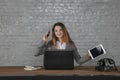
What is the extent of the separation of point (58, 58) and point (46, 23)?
1561 mm

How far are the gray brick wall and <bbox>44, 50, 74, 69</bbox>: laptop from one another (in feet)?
4.86

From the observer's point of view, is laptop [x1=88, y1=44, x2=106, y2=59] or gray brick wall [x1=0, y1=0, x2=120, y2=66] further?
gray brick wall [x1=0, y1=0, x2=120, y2=66]

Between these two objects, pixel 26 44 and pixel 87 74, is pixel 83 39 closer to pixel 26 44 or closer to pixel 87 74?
pixel 26 44

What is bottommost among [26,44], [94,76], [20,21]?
[94,76]

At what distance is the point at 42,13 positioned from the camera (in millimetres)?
4840

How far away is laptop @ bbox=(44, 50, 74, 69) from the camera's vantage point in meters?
3.40

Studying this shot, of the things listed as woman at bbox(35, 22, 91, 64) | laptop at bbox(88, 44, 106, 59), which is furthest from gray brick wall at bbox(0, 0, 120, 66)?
laptop at bbox(88, 44, 106, 59)

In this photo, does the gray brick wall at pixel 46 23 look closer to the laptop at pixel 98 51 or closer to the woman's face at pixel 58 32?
the woman's face at pixel 58 32

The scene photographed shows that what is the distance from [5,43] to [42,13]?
808 millimetres

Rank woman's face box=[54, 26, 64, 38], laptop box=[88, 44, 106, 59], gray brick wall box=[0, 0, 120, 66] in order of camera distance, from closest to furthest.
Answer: laptop box=[88, 44, 106, 59] < woman's face box=[54, 26, 64, 38] < gray brick wall box=[0, 0, 120, 66]

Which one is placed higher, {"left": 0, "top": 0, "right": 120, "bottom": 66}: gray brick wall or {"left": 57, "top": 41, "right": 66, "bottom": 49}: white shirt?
{"left": 0, "top": 0, "right": 120, "bottom": 66}: gray brick wall

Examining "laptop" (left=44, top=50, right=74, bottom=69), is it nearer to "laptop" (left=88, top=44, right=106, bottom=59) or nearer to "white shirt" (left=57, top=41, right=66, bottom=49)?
"laptop" (left=88, top=44, right=106, bottom=59)

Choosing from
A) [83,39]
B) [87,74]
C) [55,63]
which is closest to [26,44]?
[83,39]

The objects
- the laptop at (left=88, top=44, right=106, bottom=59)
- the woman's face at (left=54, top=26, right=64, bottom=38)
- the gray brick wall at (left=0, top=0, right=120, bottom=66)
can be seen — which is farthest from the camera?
the gray brick wall at (left=0, top=0, right=120, bottom=66)
